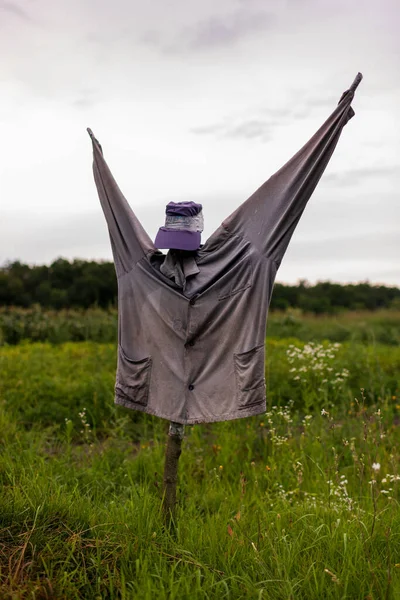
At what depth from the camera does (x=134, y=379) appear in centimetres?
378

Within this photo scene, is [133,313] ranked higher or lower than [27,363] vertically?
higher

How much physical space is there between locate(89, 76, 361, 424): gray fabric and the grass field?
23.3 inches

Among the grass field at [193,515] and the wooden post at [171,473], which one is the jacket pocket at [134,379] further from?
the grass field at [193,515]

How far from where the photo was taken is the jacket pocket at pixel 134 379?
3.74m

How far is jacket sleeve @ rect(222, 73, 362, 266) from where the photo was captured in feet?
12.0

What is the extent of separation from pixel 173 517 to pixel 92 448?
212 cm

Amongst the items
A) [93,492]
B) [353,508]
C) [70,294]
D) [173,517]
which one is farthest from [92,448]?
[70,294]

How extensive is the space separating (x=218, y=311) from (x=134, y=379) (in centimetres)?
68

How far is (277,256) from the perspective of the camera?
3713 millimetres

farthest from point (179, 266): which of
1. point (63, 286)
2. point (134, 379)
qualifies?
point (63, 286)

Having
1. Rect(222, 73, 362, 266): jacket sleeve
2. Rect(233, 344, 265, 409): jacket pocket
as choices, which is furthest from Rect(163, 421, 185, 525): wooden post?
Rect(222, 73, 362, 266): jacket sleeve

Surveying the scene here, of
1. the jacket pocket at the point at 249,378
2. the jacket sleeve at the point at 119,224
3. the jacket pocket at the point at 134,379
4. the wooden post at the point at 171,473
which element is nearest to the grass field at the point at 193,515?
the wooden post at the point at 171,473

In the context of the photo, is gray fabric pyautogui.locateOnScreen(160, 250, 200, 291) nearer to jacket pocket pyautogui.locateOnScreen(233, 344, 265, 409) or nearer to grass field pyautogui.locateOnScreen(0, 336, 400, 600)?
jacket pocket pyautogui.locateOnScreen(233, 344, 265, 409)

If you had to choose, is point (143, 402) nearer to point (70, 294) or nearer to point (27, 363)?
point (27, 363)
